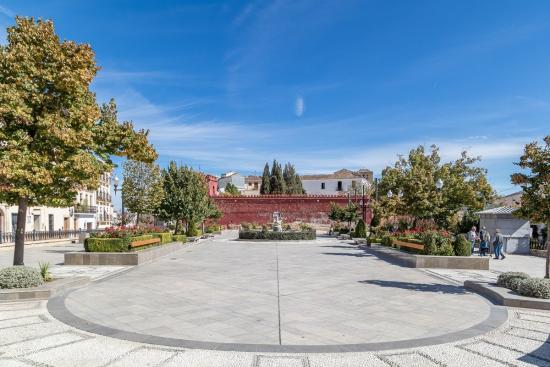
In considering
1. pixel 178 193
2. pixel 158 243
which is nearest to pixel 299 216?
pixel 178 193

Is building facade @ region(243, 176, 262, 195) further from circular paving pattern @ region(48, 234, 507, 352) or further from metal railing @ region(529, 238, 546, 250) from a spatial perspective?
circular paving pattern @ region(48, 234, 507, 352)

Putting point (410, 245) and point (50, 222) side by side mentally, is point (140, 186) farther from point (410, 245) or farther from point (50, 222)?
point (410, 245)

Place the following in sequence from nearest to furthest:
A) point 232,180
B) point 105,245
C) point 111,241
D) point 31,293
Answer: point 31,293 < point 105,245 < point 111,241 < point 232,180

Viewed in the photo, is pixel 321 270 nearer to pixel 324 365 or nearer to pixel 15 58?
pixel 324 365

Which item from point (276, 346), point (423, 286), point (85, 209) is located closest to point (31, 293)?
point (276, 346)

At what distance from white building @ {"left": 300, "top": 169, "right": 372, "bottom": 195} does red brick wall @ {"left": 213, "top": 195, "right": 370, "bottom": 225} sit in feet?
101

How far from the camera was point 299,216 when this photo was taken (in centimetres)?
5900

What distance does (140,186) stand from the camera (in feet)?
111

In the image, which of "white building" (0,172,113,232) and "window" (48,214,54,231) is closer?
"white building" (0,172,113,232)

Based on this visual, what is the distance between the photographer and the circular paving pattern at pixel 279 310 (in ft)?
21.9

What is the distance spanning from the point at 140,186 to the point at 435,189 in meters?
A: 23.5

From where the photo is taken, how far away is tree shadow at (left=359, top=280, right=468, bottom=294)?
36.3 ft

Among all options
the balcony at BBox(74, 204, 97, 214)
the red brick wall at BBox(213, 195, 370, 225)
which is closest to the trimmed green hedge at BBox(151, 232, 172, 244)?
the balcony at BBox(74, 204, 97, 214)

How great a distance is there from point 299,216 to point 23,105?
165 ft
